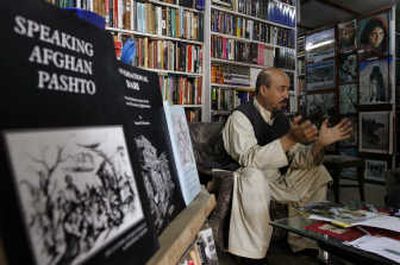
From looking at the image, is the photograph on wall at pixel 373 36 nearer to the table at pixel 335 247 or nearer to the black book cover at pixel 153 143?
the table at pixel 335 247

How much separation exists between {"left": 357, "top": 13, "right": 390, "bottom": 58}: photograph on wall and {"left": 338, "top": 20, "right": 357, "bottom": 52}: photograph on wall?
68mm

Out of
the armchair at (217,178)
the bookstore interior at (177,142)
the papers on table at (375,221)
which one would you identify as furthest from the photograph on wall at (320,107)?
the papers on table at (375,221)

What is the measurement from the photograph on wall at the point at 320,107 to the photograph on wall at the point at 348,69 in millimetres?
275

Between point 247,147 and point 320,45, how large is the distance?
3.54 m

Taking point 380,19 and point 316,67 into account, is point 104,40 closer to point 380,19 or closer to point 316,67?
point 380,19

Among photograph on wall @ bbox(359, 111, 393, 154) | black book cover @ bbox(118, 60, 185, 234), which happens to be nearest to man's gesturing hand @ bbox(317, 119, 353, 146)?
black book cover @ bbox(118, 60, 185, 234)

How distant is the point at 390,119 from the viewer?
403cm

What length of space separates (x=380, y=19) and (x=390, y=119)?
49.6 inches

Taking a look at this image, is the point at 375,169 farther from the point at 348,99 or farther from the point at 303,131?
the point at 303,131

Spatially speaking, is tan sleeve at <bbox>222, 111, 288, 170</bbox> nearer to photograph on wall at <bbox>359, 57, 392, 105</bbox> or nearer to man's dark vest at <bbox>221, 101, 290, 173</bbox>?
man's dark vest at <bbox>221, 101, 290, 173</bbox>

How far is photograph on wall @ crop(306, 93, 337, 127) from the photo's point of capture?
4781 mm

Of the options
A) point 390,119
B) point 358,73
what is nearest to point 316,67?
point 358,73

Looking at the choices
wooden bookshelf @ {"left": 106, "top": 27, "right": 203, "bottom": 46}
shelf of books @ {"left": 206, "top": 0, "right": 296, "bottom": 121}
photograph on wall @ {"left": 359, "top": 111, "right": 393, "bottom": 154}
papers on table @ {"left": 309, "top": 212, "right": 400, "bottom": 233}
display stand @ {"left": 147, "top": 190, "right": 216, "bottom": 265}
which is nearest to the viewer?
display stand @ {"left": 147, "top": 190, "right": 216, "bottom": 265}

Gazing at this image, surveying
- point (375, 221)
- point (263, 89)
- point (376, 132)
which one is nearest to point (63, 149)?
point (375, 221)
